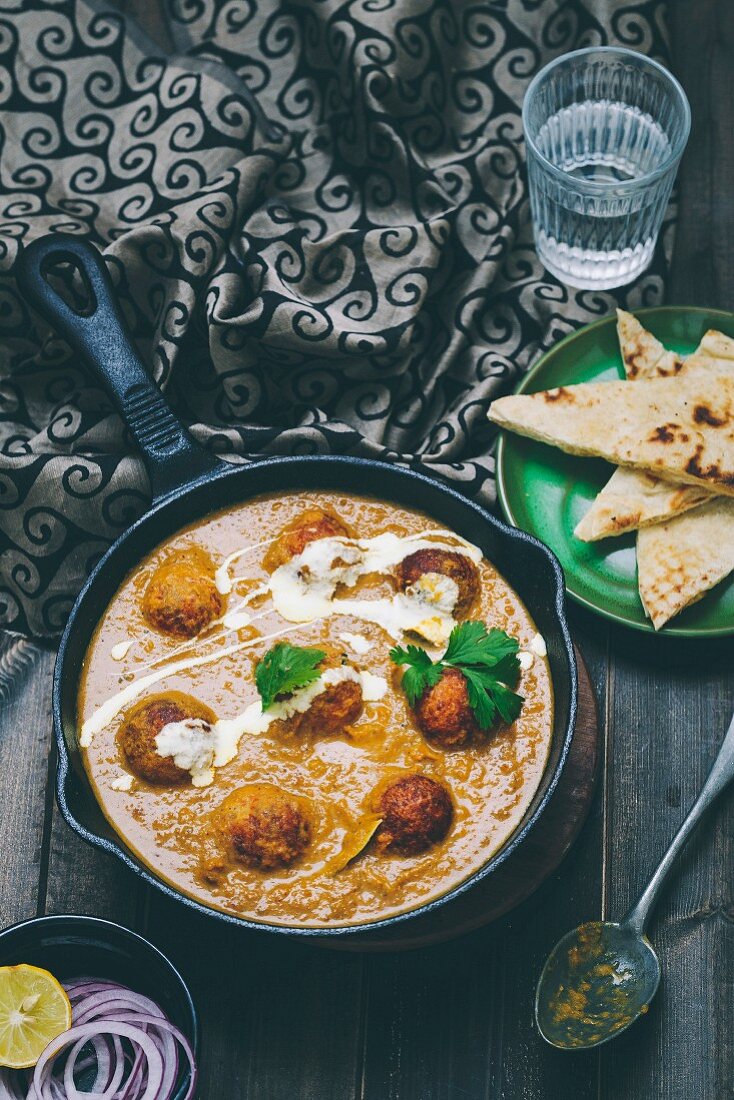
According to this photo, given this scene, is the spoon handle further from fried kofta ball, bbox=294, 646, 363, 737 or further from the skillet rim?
fried kofta ball, bbox=294, 646, 363, 737

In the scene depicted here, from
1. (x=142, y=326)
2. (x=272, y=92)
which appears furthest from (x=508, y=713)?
(x=272, y=92)

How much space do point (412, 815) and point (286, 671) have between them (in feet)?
1.67

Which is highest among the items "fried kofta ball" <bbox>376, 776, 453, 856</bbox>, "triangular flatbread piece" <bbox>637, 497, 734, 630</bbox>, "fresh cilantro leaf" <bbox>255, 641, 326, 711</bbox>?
"triangular flatbread piece" <bbox>637, 497, 734, 630</bbox>

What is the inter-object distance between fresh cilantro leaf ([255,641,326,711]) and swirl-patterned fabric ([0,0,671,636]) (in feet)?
2.62

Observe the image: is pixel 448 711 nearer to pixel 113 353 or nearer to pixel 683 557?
pixel 683 557

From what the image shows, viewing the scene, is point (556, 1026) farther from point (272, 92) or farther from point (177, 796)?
point (272, 92)

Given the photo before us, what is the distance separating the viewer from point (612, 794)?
387 cm

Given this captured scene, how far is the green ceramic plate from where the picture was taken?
3.81 metres

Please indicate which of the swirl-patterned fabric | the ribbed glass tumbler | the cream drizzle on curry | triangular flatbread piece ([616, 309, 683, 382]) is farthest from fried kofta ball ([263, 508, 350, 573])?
the ribbed glass tumbler

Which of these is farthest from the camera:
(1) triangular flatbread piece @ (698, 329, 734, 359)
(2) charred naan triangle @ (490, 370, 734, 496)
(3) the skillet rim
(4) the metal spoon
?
(1) triangular flatbread piece @ (698, 329, 734, 359)

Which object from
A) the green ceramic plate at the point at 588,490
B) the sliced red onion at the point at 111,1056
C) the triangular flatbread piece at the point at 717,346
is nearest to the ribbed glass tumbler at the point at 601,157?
the green ceramic plate at the point at 588,490

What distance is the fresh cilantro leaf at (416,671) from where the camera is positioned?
3.49m

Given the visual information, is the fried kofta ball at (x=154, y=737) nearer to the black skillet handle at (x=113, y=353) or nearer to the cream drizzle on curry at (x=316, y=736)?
the cream drizzle on curry at (x=316, y=736)

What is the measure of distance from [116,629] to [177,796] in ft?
1.75
